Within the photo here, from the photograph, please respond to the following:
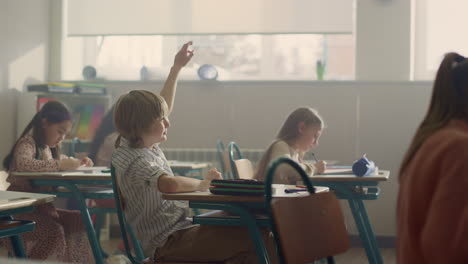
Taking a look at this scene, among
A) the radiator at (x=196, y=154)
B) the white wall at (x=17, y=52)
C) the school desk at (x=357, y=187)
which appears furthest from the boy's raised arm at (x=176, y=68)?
the white wall at (x=17, y=52)

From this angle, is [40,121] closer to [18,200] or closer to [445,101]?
[18,200]

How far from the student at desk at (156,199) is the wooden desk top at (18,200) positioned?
1.16 feet

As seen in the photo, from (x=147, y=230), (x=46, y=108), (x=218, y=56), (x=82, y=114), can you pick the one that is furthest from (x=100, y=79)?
(x=147, y=230)

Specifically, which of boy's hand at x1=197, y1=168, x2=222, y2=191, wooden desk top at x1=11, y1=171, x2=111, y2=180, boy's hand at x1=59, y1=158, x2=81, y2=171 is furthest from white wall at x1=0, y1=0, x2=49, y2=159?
boy's hand at x1=197, y1=168, x2=222, y2=191

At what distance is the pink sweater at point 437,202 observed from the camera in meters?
1.30

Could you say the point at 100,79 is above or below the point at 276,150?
above

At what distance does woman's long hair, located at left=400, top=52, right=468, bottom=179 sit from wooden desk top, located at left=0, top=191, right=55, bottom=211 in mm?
1282

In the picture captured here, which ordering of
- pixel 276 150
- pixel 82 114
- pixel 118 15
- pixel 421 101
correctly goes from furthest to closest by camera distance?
pixel 118 15, pixel 82 114, pixel 421 101, pixel 276 150

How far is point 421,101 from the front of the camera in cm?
514

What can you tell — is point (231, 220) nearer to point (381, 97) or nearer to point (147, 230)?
point (147, 230)

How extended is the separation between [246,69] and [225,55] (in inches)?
8.5

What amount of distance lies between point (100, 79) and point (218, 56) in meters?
1.00

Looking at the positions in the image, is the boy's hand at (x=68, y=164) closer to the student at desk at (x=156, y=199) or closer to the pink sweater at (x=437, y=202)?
the student at desk at (x=156, y=199)

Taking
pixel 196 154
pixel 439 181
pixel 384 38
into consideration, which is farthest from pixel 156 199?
pixel 384 38
